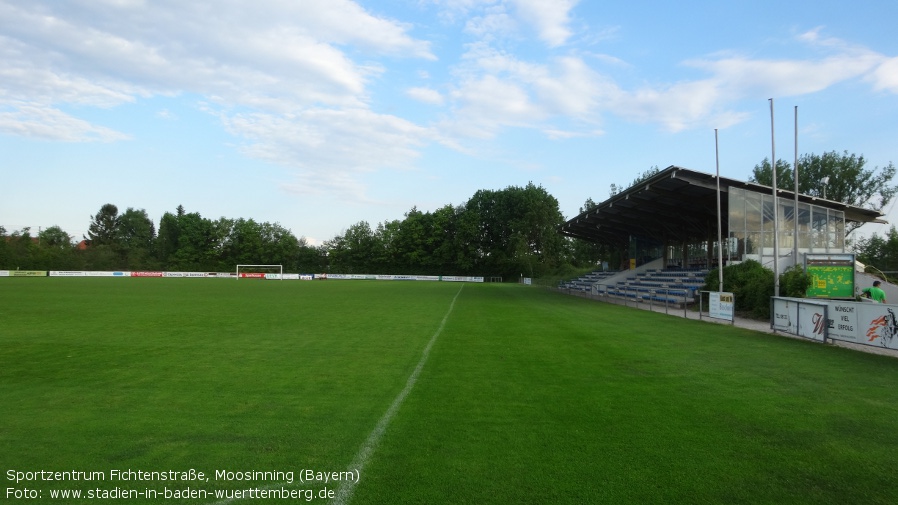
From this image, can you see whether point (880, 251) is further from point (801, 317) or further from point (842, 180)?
point (801, 317)

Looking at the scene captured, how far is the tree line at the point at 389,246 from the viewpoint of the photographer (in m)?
92.7

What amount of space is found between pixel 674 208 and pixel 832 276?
691 inches

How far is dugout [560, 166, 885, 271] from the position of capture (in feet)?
95.3

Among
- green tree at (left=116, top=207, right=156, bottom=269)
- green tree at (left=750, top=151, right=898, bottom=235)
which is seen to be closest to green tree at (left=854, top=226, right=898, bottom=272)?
green tree at (left=750, top=151, right=898, bottom=235)

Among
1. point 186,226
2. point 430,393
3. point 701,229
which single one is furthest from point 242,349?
point 186,226

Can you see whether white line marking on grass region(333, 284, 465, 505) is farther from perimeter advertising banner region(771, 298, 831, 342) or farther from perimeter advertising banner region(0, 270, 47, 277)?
perimeter advertising banner region(0, 270, 47, 277)

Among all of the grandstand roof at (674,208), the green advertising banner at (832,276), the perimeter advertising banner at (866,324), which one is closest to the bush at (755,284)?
the green advertising banner at (832,276)

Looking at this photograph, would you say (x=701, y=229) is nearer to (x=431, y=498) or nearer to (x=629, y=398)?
(x=629, y=398)

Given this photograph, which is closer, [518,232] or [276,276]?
[276,276]

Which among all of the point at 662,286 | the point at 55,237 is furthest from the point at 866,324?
the point at 55,237

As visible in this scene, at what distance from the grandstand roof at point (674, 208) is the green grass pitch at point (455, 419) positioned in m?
16.9

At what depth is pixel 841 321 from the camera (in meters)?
13.7

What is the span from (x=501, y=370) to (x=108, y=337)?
34.3 feet

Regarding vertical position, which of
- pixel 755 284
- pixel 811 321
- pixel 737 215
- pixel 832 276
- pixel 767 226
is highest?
pixel 737 215
